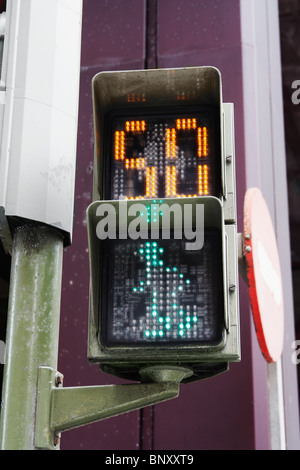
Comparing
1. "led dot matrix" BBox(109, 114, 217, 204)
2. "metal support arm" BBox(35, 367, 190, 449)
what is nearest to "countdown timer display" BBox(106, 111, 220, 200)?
"led dot matrix" BBox(109, 114, 217, 204)

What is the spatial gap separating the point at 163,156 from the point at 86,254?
260cm

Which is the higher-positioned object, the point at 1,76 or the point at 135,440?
the point at 1,76

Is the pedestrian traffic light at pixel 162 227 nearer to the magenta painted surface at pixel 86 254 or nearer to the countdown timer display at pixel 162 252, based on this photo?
the countdown timer display at pixel 162 252

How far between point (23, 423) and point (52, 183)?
0.99 metres

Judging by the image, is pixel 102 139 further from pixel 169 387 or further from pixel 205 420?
pixel 205 420

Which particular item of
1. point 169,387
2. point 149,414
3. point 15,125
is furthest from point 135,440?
point 15,125

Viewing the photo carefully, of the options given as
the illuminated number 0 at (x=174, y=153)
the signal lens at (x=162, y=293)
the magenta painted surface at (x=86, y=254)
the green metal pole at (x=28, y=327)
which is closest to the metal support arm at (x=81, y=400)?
the green metal pole at (x=28, y=327)

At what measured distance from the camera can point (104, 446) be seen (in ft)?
18.2

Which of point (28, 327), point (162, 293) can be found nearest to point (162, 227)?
point (162, 293)

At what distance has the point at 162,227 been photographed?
3.18 meters

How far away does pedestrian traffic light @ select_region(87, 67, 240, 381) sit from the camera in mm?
3068

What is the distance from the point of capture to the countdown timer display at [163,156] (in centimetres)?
333

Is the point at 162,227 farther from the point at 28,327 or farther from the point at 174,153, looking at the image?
the point at 28,327

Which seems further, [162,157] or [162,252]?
[162,157]
